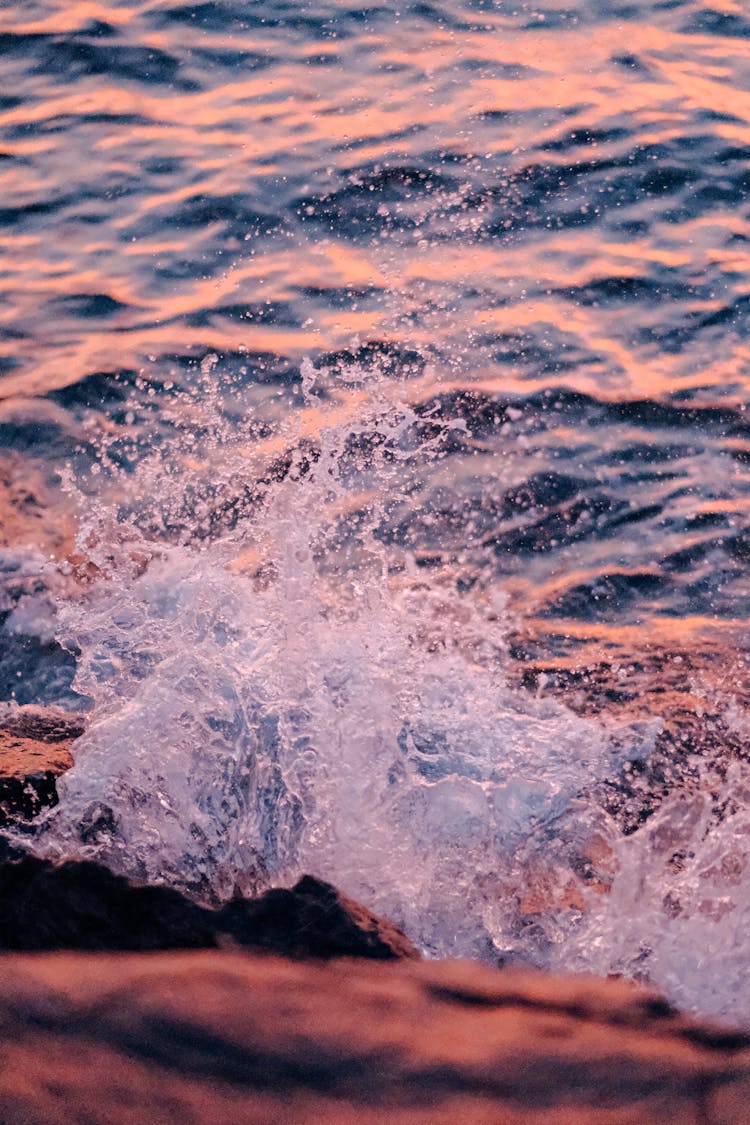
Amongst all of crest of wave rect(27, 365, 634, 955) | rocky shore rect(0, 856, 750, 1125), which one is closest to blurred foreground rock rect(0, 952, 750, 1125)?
rocky shore rect(0, 856, 750, 1125)

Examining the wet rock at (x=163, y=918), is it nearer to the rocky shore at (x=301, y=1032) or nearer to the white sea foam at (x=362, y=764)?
the rocky shore at (x=301, y=1032)

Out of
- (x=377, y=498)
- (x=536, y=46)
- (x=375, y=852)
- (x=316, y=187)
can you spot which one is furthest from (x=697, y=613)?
(x=536, y=46)

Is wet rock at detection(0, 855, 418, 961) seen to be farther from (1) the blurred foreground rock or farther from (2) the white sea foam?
(2) the white sea foam

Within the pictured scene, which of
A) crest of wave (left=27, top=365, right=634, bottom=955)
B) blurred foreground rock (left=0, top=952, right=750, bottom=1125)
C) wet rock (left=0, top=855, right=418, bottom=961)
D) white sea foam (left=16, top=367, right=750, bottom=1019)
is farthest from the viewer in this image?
crest of wave (left=27, top=365, right=634, bottom=955)

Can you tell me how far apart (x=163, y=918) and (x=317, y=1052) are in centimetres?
43

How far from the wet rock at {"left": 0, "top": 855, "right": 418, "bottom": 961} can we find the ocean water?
0.18m

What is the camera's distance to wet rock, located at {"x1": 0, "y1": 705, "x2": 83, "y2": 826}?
2.41 metres

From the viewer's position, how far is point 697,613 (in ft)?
9.92

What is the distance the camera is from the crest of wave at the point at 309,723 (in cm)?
234

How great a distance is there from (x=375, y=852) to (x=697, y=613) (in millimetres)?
1238

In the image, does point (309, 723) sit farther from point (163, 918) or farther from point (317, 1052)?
point (317, 1052)

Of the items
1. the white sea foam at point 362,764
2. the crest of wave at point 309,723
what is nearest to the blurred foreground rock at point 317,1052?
the white sea foam at point 362,764

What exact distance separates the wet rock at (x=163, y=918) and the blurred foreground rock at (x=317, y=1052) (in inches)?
2.0

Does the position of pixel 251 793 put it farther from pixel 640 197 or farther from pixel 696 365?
pixel 640 197
